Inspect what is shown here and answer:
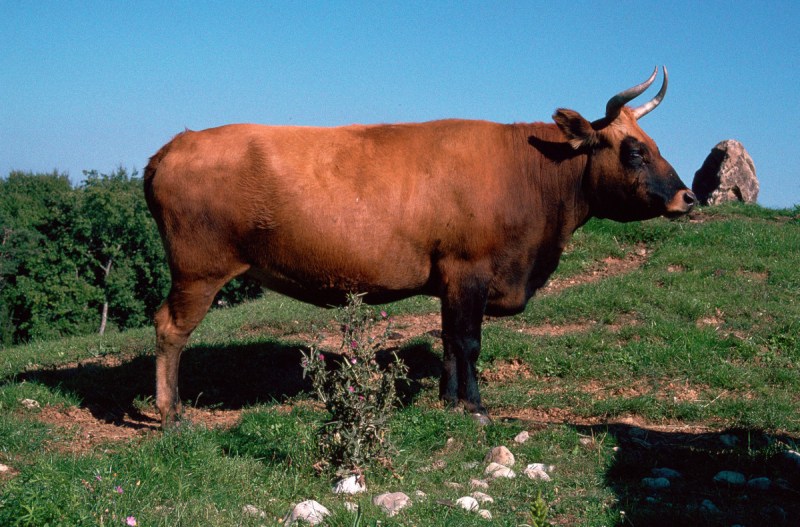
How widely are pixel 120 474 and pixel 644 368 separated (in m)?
6.05

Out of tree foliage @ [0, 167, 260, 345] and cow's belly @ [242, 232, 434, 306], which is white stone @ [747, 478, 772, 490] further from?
tree foliage @ [0, 167, 260, 345]

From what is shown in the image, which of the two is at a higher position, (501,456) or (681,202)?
(681,202)

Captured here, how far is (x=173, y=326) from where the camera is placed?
297 inches

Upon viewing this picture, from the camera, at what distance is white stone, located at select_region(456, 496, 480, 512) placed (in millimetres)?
4945

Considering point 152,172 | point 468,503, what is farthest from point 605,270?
point 468,503

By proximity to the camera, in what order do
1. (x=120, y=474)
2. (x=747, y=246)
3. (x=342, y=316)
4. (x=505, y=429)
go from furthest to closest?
(x=747, y=246), (x=505, y=429), (x=342, y=316), (x=120, y=474)

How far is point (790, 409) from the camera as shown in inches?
301

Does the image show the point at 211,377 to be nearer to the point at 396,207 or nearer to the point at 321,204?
the point at 321,204

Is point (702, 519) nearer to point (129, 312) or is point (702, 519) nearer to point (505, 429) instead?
point (505, 429)

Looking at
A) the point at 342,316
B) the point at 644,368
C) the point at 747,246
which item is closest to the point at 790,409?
the point at 644,368

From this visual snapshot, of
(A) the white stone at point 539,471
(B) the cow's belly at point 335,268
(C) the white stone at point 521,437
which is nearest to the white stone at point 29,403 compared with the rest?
(B) the cow's belly at point 335,268

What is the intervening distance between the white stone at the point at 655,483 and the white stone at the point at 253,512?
2776 mm

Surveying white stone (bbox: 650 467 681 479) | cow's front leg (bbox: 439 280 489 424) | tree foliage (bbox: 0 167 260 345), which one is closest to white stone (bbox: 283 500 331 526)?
white stone (bbox: 650 467 681 479)

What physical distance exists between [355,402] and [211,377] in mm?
4253
